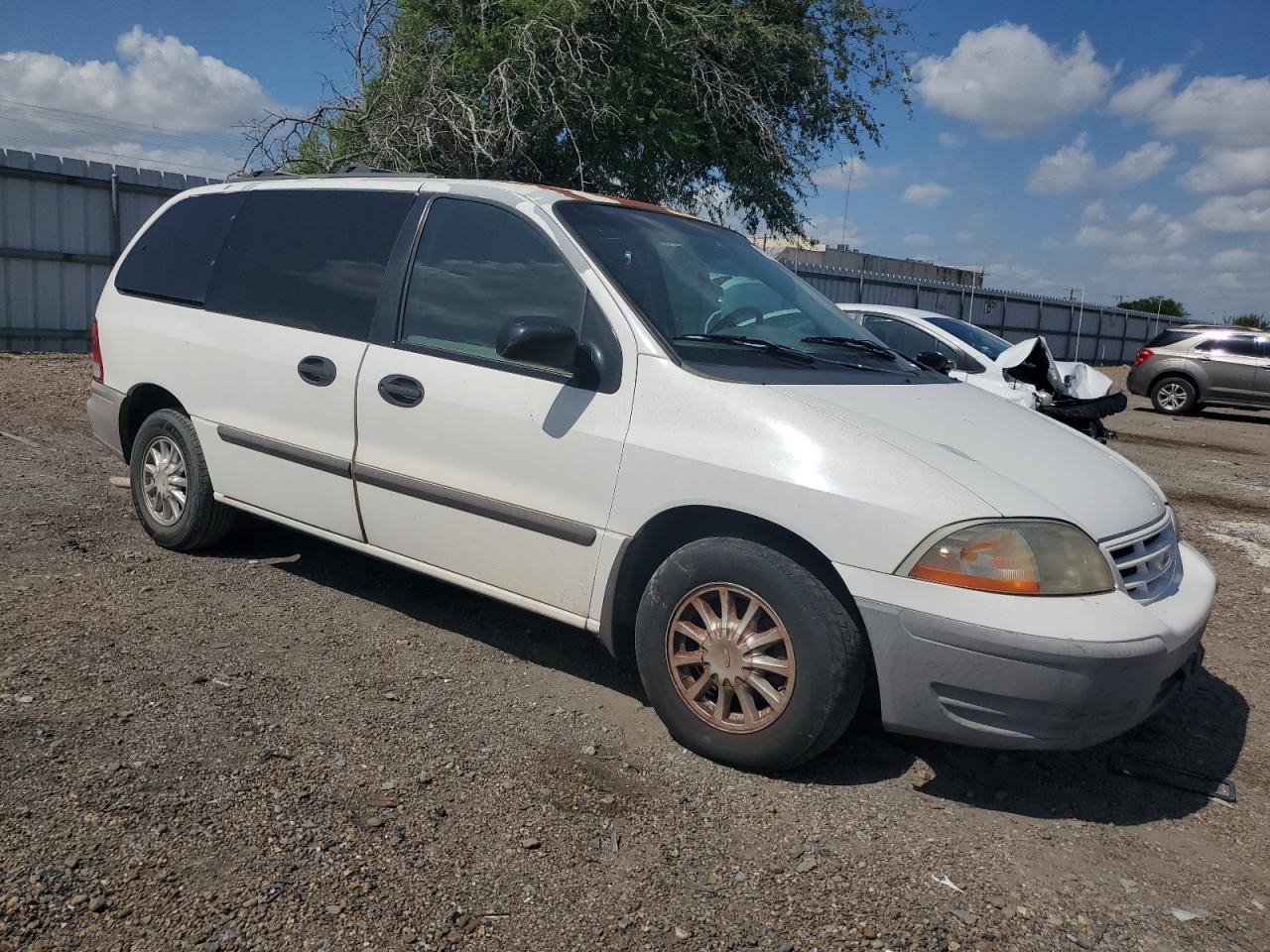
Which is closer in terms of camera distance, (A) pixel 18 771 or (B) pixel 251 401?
(A) pixel 18 771

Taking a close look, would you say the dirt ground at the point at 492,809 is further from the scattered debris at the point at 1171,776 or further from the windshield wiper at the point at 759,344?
the windshield wiper at the point at 759,344

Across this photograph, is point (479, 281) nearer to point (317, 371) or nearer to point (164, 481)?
point (317, 371)

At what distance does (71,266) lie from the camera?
13.9 m

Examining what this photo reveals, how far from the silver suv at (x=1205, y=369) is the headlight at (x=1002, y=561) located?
56.1 ft

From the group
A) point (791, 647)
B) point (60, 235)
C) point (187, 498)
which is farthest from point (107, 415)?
point (60, 235)

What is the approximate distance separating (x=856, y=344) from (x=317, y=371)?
2.18 m

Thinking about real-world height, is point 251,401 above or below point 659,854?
above

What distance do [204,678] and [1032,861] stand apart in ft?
9.07

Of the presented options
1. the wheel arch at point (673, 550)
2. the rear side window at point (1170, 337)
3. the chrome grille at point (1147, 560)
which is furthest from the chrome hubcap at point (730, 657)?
the rear side window at point (1170, 337)

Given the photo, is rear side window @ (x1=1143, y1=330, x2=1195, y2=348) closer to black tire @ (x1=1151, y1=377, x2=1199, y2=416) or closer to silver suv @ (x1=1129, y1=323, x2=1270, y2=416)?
silver suv @ (x1=1129, y1=323, x2=1270, y2=416)

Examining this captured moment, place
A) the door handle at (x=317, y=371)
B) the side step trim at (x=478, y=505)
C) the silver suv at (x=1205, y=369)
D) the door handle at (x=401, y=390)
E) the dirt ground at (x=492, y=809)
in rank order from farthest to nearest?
1. the silver suv at (x=1205, y=369)
2. the door handle at (x=317, y=371)
3. the door handle at (x=401, y=390)
4. the side step trim at (x=478, y=505)
5. the dirt ground at (x=492, y=809)

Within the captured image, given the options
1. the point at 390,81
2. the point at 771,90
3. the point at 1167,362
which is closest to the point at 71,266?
the point at 390,81

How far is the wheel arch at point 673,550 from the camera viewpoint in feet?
10.3

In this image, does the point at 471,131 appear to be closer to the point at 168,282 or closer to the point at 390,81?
the point at 390,81
